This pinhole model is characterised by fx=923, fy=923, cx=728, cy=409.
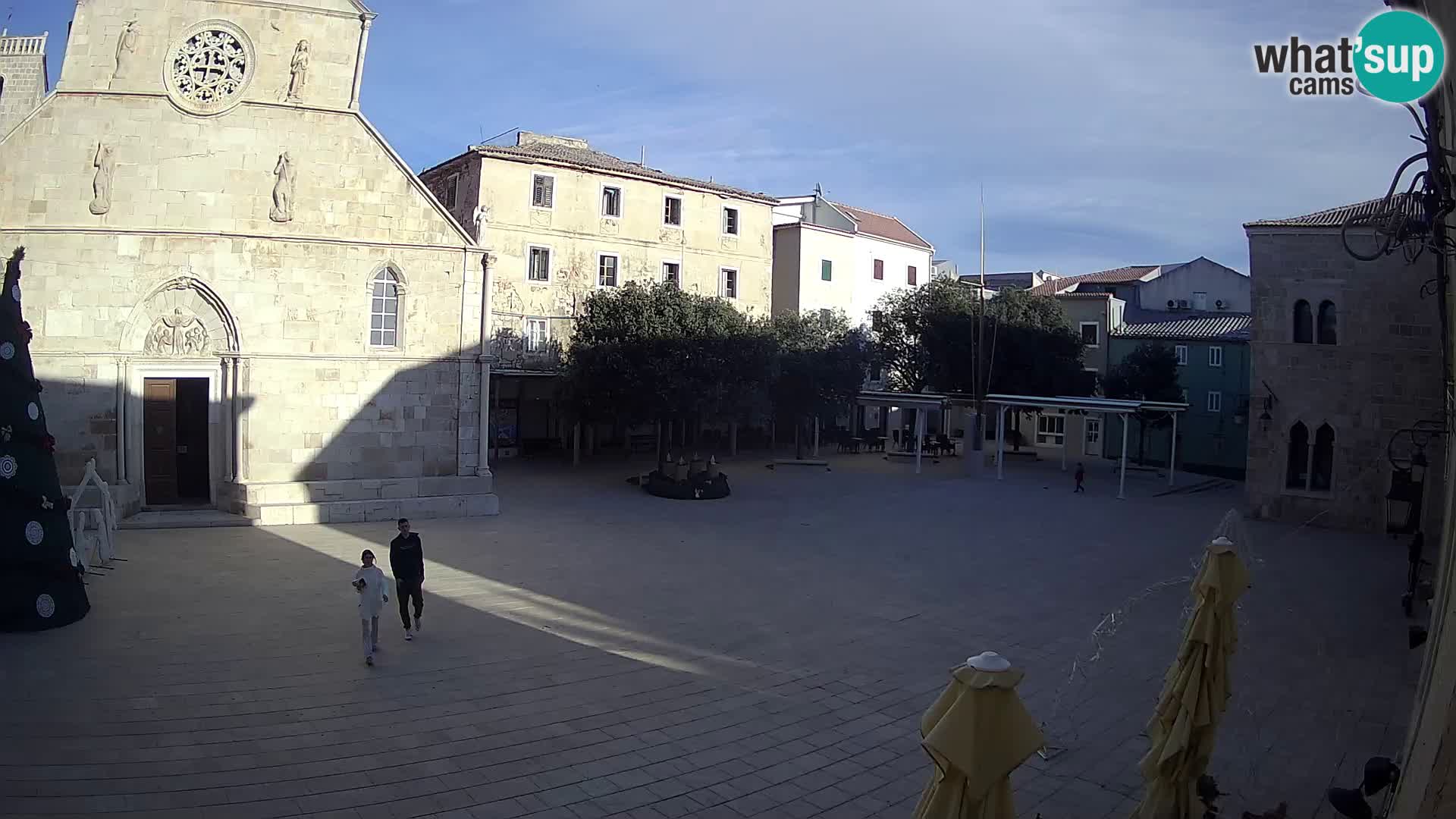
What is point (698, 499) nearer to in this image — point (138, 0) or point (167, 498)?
point (167, 498)

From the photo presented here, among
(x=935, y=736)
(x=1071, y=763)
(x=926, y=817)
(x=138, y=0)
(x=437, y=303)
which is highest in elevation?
(x=138, y=0)

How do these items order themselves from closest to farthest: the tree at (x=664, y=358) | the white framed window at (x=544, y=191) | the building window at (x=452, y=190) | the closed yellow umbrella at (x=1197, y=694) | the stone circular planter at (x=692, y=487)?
the closed yellow umbrella at (x=1197, y=694) → the stone circular planter at (x=692, y=487) → the tree at (x=664, y=358) → the white framed window at (x=544, y=191) → the building window at (x=452, y=190)

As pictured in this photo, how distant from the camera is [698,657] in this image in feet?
35.6

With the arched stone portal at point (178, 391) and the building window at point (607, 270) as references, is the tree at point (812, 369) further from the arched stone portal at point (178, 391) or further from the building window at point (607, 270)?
the arched stone portal at point (178, 391)

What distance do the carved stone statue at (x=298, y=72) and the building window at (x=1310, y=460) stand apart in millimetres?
25142

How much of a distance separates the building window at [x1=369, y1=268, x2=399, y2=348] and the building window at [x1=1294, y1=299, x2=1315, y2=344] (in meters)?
22.3

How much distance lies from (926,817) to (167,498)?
764 inches

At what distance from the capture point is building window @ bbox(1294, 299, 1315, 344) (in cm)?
2370

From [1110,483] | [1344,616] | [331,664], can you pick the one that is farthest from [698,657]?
[1110,483]

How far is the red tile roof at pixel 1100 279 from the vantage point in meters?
48.7

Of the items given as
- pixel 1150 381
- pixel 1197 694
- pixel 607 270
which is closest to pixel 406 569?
pixel 1197 694

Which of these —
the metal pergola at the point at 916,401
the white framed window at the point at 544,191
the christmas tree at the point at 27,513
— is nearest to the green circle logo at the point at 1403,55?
the christmas tree at the point at 27,513

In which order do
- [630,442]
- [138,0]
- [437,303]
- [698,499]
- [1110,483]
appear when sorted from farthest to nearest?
[630,442]
[1110,483]
[698,499]
[437,303]
[138,0]

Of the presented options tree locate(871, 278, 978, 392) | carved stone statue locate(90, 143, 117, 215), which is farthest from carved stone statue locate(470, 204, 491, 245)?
tree locate(871, 278, 978, 392)
